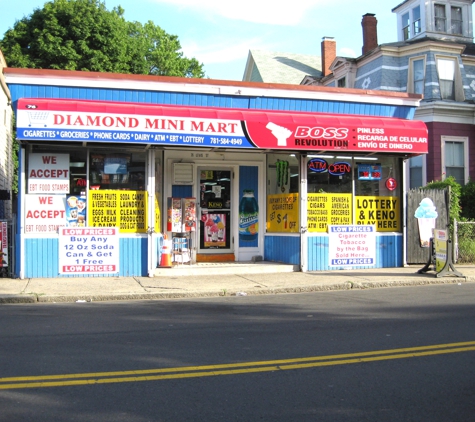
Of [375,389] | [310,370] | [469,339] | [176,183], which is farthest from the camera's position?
[176,183]

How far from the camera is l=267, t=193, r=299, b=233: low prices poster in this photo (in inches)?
573

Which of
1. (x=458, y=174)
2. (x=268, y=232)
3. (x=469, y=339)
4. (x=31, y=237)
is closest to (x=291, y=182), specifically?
(x=268, y=232)

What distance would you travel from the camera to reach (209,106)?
13703 mm

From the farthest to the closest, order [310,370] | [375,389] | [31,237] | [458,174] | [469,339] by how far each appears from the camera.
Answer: [458,174] → [31,237] → [469,339] → [310,370] → [375,389]

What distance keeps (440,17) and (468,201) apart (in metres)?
11.4

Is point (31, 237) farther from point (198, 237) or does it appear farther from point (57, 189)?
point (198, 237)

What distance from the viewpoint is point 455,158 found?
23.6 metres

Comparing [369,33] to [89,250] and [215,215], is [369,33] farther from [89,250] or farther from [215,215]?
[89,250]

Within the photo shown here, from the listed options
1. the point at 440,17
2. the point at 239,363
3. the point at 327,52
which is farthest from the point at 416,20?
the point at 239,363

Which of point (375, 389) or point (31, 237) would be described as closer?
point (375, 389)

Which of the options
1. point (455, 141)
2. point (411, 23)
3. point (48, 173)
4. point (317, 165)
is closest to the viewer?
point (48, 173)

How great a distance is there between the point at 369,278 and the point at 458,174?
41.4ft

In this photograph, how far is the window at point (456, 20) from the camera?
89.9ft

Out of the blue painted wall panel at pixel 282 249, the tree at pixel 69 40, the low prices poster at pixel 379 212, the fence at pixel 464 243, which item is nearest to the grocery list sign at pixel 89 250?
the blue painted wall panel at pixel 282 249
